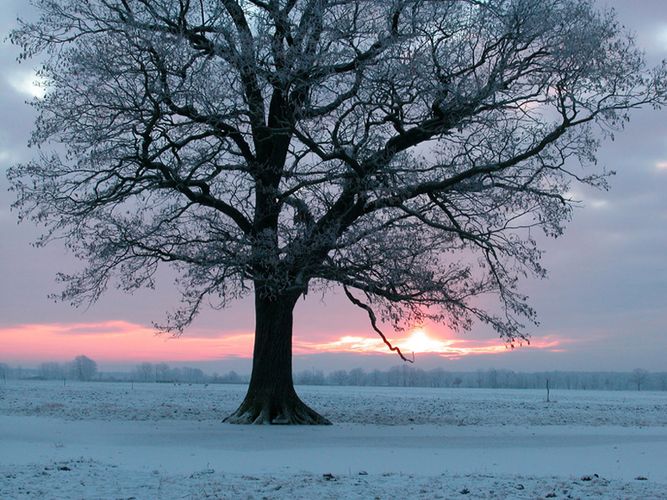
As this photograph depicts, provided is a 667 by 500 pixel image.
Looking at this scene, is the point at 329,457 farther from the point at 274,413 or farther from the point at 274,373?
the point at 274,373

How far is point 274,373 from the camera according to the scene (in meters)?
22.2

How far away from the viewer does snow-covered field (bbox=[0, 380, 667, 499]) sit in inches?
421

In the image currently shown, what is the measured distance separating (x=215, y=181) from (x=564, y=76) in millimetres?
9497

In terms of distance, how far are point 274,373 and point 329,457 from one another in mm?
7893

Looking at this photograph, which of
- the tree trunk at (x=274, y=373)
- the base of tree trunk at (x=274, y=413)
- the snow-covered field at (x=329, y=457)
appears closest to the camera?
the snow-covered field at (x=329, y=457)

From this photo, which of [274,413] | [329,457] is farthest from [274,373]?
[329,457]

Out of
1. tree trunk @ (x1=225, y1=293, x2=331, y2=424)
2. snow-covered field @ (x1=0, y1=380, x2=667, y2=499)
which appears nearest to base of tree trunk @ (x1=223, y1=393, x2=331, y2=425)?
tree trunk @ (x1=225, y1=293, x2=331, y2=424)

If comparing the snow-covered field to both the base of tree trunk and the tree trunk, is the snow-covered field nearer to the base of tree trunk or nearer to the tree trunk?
the base of tree trunk

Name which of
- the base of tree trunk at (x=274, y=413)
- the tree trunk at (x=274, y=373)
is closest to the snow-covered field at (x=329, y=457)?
the base of tree trunk at (x=274, y=413)

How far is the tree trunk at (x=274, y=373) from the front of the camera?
2189cm

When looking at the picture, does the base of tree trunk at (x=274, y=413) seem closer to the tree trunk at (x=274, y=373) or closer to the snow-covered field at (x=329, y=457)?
the tree trunk at (x=274, y=373)

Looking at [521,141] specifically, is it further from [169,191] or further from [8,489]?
[8,489]

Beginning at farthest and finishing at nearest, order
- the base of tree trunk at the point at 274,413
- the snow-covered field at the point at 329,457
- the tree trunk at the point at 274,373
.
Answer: the tree trunk at the point at 274,373
the base of tree trunk at the point at 274,413
the snow-covered field at the point at 329,457

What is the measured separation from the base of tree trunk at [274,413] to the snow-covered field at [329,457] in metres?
0.83
